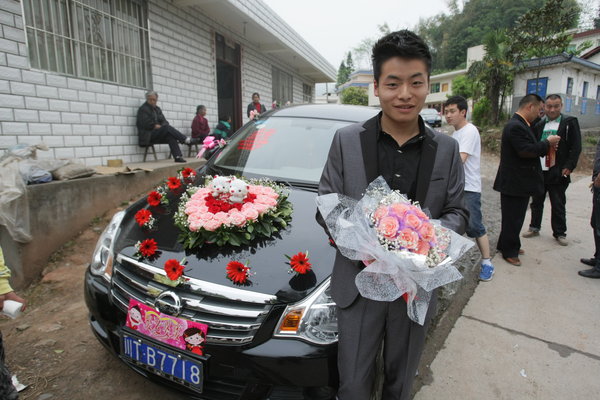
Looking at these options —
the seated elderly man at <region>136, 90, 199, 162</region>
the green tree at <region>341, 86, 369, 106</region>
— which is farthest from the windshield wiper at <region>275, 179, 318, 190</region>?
the green tree at <region>341, 86, 369, 106</region>

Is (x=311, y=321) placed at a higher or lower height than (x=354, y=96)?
lower

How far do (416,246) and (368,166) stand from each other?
0.41m

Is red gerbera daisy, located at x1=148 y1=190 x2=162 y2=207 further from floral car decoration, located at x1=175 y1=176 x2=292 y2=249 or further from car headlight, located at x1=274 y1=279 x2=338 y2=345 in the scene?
car headlight, located at x1=274 y1=279 x2=338 y2=345

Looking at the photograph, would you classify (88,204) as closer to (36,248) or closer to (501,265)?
(36,248)

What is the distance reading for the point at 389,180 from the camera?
1.49 meters

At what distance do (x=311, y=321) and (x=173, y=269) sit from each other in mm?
686

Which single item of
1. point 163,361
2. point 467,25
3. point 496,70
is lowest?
point 163,361

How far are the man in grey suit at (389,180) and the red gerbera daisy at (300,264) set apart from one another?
21cm

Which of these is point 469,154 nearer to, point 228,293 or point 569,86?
point 228,293

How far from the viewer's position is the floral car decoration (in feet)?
6.36

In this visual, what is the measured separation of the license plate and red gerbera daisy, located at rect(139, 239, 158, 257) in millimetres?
391

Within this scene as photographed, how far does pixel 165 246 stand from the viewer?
1.97 metres

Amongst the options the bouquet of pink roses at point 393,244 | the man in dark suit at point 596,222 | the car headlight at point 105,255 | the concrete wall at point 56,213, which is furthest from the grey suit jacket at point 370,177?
the concrete wall at point 56,213

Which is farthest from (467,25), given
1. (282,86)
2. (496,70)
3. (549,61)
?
(282,86)
